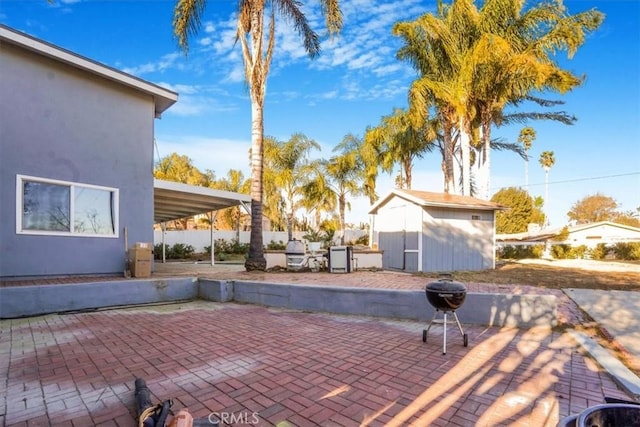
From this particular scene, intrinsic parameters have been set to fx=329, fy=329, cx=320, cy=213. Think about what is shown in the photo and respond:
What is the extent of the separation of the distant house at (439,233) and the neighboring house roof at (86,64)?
8.54 metres

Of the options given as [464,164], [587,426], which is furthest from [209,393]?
[464,164]

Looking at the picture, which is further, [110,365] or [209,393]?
[110,365]

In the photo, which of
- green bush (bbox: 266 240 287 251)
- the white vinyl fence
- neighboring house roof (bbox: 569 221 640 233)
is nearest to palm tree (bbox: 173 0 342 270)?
the white vinyl fence

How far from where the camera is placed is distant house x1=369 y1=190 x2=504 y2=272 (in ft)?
38.1

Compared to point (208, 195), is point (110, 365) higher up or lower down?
lower down

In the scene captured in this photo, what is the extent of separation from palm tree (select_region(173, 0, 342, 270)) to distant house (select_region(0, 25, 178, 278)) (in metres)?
2.52

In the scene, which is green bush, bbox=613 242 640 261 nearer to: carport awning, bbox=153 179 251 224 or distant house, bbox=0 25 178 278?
carport awning, bbox=153 179 251 224

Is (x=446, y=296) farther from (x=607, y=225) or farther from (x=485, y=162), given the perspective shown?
(x=607, y=225)

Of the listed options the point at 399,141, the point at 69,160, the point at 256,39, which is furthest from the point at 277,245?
the point at 69,160

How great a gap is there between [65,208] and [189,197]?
3382 millimetres

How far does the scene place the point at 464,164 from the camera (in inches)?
616

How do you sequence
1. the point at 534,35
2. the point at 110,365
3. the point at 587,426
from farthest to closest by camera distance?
the point at 534,35
the point at 110,365
the point at 587,426

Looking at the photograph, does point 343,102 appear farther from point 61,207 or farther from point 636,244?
point 636,244

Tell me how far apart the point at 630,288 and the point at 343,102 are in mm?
18054
